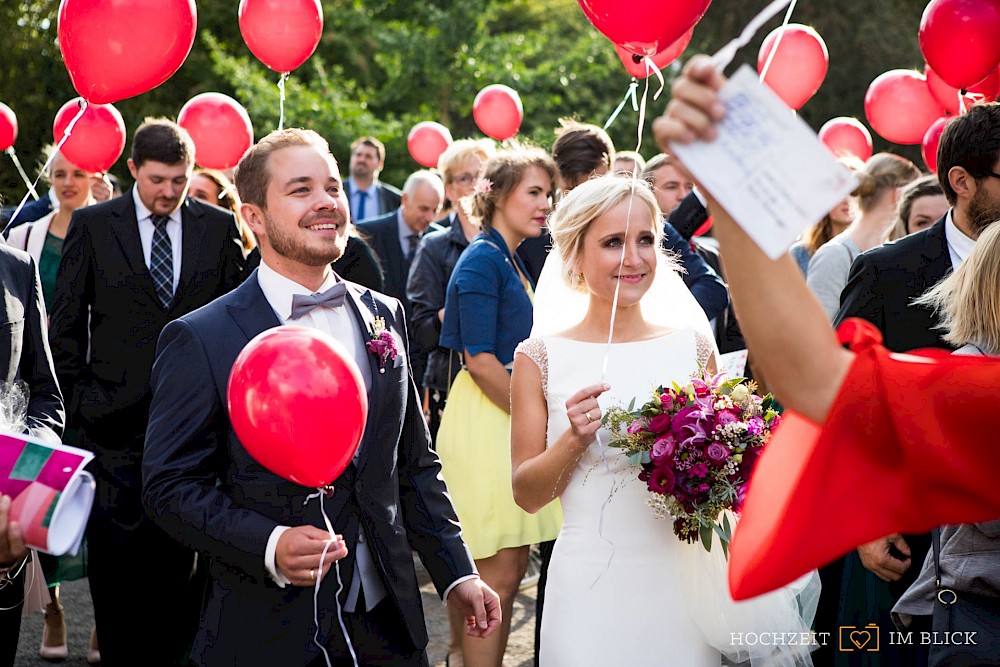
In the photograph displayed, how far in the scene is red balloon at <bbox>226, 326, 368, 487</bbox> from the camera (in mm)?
2873

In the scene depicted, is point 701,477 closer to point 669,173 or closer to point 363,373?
point 363,373

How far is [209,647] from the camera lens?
10.7 feet

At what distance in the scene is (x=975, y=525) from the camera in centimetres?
317

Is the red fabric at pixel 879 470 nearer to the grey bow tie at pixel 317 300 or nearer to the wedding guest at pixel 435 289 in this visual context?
the grey bow tie at pixel 317 300

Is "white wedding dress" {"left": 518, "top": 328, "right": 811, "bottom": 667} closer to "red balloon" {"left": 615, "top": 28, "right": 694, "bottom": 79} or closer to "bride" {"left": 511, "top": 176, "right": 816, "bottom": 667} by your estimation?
"bride" {"left": 511, "top": 176, "right": 816, "bottom": 667}

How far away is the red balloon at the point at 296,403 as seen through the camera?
9.43 feet

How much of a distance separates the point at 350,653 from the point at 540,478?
94 cm

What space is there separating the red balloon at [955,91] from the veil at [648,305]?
3069 millimetres

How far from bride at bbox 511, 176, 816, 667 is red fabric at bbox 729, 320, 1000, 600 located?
1524 mm

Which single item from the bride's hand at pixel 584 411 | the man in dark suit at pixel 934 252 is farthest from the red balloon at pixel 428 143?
the bride's hand at pixel 584 411

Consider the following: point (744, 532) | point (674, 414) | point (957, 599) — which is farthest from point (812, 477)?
point (674, 414)

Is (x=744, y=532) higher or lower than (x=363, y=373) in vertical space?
higher

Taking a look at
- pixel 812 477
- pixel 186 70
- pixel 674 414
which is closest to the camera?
pixel 812 477

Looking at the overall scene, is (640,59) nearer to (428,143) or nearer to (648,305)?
(648,305)
